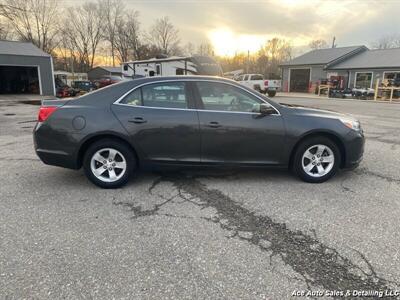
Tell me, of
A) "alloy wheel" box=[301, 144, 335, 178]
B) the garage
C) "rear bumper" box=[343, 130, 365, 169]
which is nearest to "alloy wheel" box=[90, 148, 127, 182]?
"alloy wheel" box=[301, 144, 335, 178]

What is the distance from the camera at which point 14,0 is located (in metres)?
41.5

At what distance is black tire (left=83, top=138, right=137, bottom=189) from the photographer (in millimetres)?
4245

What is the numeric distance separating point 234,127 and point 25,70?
34.4 m

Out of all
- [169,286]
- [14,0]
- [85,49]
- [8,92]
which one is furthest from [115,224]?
[85,49]

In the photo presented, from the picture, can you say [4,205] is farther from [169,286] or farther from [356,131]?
[356,131]

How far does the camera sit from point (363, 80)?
31.0 metres

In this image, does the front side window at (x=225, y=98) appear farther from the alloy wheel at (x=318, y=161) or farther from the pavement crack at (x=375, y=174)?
the pavement crack at (x=375, y=174)

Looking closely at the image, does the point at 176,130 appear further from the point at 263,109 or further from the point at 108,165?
the point at 263,109

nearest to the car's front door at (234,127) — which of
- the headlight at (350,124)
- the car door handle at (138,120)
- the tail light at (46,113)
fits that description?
the car door handle at (138,120)

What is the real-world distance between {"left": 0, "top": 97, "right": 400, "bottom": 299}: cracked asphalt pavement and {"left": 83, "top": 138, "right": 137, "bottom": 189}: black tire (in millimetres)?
129

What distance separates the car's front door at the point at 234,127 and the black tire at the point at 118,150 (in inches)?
40.7

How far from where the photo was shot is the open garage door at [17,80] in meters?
31.5

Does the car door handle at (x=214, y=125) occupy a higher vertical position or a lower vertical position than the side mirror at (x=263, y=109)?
lower

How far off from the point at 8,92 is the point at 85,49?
36445 millimetres
